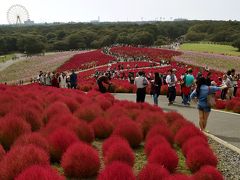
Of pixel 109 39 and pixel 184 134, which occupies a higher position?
pixel 184 134

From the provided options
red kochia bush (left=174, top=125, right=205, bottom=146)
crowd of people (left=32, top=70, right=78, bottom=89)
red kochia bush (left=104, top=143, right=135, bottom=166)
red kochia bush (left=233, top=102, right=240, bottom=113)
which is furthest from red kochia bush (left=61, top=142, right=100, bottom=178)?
crowd of people (left=32, top=70, right=78, bottom=89)

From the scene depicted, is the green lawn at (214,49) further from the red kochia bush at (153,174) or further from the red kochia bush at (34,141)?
the red kochia bush at (153,174)

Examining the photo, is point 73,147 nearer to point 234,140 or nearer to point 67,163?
point 67,163

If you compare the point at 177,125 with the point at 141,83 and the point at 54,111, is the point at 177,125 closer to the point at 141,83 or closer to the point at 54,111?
the point at 54,111

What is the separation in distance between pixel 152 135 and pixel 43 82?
18.0 metres

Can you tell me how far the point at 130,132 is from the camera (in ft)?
33.9

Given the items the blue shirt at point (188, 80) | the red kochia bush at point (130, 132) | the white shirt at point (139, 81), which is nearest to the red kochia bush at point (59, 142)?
the red kochia bush at point (130, 132)

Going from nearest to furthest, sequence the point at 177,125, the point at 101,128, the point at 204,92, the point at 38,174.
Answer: the point at 38,174
the point at 101,128
the point at 177,125
the point at 204,92

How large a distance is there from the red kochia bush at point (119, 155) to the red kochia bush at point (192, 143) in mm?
1780

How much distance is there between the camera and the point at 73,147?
7570 mm

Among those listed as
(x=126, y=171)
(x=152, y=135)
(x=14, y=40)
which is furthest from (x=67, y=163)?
(x=14, y=40)

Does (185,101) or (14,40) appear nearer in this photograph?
(185,101)

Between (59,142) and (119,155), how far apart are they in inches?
51.7

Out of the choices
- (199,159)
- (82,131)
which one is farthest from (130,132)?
(199,159)
